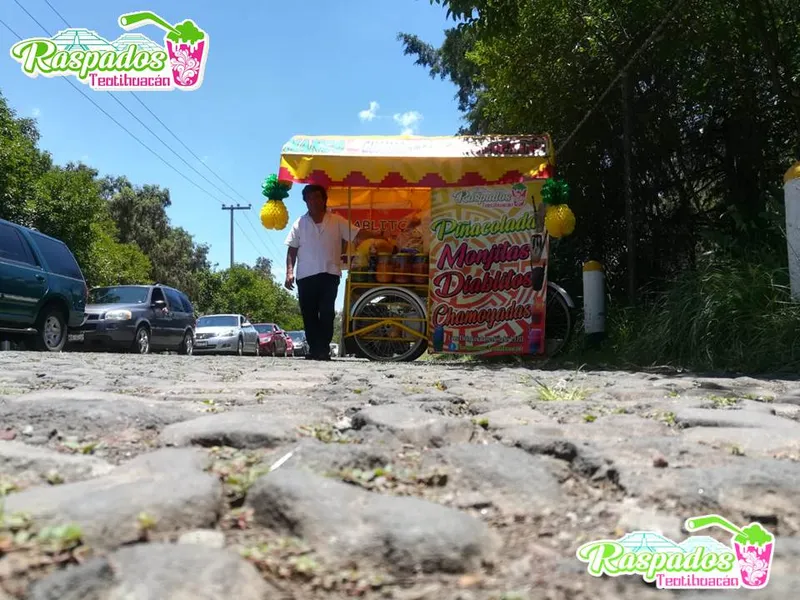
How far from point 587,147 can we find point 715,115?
159cm

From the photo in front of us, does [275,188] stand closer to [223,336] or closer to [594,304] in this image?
[594,304]

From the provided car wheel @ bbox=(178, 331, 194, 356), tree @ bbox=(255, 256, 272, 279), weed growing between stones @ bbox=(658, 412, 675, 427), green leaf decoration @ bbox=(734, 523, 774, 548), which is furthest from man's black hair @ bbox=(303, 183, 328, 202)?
tree @ bbox=(255, 256, 272, 279)

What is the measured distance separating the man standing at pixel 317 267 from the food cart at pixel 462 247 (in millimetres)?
310

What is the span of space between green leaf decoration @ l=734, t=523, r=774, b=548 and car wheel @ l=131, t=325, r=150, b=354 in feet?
41.9

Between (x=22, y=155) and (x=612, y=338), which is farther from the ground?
(x=22, y=155)

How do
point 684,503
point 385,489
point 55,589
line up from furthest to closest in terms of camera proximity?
point 385,489 < point 684,503 < point 55,589

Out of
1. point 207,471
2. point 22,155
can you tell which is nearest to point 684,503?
point 207,471

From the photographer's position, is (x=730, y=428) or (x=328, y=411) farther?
(x=328, y=411)

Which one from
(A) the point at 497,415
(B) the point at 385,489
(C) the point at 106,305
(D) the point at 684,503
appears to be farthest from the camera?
(C) the point at 106,305

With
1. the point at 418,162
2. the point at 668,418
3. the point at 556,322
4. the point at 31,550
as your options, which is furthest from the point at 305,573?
the point at 556,322

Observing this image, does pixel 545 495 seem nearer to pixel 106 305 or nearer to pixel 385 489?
pixel 385 489

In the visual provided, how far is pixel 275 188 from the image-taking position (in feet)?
25.2

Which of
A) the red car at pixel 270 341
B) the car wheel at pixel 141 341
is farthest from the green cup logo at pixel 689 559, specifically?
the red car at pixel 270 341

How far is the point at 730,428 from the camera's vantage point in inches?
98.4
